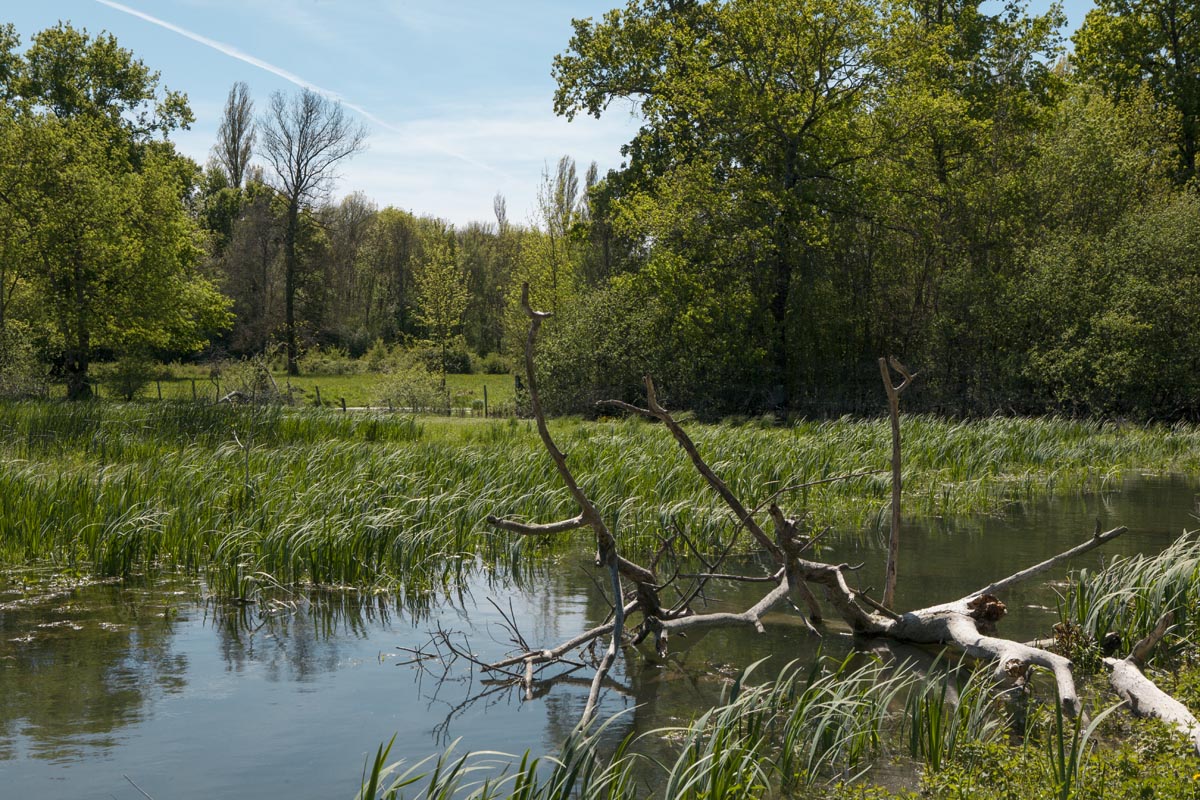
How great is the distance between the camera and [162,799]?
14.8ft

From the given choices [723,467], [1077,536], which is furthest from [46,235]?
[1077,536]

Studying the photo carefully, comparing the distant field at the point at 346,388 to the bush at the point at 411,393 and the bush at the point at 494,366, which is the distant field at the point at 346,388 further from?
the bush at the point at 494,366

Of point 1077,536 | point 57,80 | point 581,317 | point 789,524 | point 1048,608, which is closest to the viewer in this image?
point 789,524

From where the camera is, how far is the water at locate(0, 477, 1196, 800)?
4891 millimetres

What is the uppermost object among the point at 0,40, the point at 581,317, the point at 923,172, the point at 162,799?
the point at 0,40

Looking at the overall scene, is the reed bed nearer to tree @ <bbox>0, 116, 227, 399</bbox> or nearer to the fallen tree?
the fallen tree

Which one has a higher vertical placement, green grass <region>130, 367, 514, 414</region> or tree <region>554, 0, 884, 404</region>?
tree <region>554, 0, 884, 404</region>

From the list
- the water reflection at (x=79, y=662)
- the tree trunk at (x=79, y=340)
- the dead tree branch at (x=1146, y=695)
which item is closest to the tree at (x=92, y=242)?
the tree trunk at (x=79, y=340)

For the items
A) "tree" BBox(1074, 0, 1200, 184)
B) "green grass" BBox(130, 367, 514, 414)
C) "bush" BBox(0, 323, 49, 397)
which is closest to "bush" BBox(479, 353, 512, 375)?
"green grass" BBox(130, 367, 514, 414)

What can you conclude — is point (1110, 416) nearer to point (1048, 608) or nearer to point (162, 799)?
point (1048, 608)

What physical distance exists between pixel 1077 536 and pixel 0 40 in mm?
40806

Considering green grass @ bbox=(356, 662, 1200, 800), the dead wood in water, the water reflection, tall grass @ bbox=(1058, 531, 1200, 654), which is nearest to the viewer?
green grass @ bbox=(356, 662, 1200, 800)

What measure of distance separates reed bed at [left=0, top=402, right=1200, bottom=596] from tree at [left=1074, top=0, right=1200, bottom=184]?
17725mm

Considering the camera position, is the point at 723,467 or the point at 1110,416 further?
the point at 1110,416
